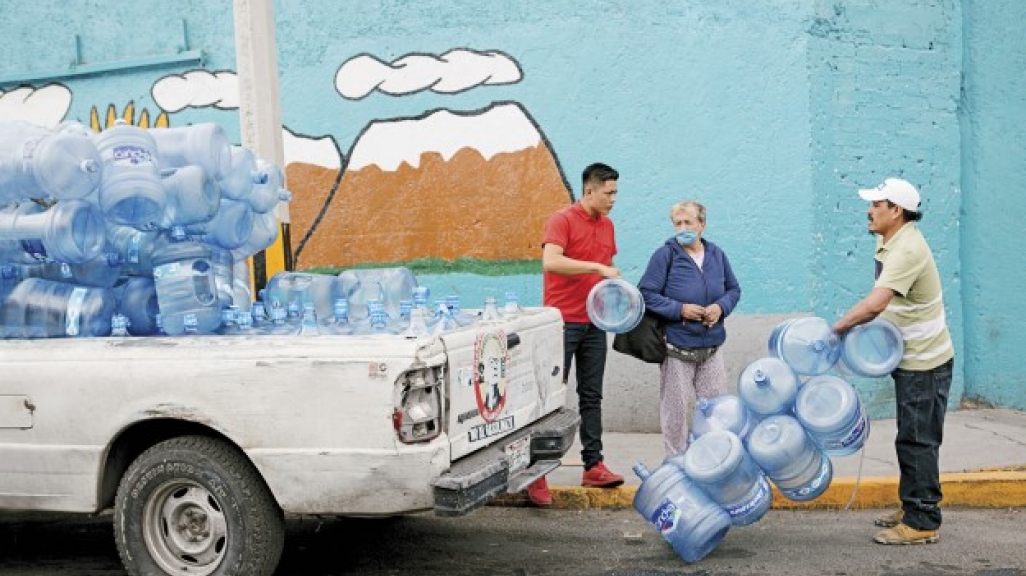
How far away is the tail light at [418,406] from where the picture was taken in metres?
4.43

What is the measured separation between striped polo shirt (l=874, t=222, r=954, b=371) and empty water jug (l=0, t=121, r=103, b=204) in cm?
394

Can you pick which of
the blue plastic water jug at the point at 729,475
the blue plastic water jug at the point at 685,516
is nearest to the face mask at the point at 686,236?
the blue plastic water jug at the point at 729,475

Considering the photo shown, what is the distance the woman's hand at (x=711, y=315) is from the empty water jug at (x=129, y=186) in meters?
3.04

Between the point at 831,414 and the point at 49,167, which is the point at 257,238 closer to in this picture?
the point at 49,167

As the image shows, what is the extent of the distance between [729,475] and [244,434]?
2306 mm

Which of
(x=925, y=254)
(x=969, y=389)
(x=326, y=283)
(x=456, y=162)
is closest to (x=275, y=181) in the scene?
(x=326, y=283)

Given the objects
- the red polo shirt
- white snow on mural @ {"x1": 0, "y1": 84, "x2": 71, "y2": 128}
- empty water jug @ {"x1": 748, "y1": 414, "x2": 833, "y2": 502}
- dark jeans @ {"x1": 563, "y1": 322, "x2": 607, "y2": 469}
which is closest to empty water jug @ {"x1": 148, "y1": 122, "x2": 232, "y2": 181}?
the red polo shirt

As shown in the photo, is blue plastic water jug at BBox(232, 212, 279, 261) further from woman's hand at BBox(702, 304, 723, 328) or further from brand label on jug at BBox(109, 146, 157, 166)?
woman's hand at BBox(702, 304, 723, 328)

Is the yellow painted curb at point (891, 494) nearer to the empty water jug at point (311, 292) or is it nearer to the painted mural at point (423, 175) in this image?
the empty water jug at point (311, 292)

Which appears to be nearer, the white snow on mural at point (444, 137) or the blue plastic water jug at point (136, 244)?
the blue plastic water jug at point (136, 244)

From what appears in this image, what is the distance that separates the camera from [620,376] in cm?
854

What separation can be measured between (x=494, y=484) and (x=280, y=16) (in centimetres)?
604

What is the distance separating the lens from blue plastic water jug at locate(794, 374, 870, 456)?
5.40 metres

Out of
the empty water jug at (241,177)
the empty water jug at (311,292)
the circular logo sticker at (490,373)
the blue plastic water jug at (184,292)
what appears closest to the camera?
the circular logo sticker at (490,373)
